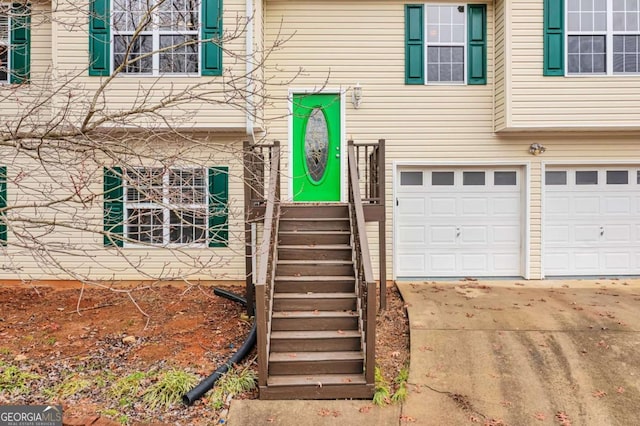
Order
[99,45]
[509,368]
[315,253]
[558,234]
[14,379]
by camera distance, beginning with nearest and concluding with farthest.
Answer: [14,379] → [509,368] → [315,253] → [99,45] → [558,234]

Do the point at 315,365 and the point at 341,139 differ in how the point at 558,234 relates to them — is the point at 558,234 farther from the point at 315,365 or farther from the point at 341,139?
the point at 315,365

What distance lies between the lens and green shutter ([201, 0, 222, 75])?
23.6 ft

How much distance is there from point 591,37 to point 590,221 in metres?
3.25

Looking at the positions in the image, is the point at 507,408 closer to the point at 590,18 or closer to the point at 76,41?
the point at 590,18

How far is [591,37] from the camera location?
24.7 feet

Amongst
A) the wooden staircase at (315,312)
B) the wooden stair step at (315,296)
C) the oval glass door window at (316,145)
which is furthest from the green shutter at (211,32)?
the wooden stair step at (315,296)

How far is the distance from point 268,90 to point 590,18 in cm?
571

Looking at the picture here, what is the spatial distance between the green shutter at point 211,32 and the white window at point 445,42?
370cm

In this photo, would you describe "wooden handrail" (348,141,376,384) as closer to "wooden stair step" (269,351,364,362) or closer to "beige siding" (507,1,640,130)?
"wooden stair step" (269,351,364,362)

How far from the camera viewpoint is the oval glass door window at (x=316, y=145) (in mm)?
8023

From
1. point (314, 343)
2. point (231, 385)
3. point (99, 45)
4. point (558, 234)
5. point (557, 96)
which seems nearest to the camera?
point (231, 385)

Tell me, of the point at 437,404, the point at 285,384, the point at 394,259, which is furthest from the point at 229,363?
the point at 394,259

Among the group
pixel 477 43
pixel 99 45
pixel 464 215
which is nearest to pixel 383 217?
pixel 464 215

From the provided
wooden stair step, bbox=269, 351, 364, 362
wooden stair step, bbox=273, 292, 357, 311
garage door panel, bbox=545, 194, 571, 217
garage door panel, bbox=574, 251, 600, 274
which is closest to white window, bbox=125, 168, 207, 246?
wooden stair step, bbox=273, 292, 357, 311
